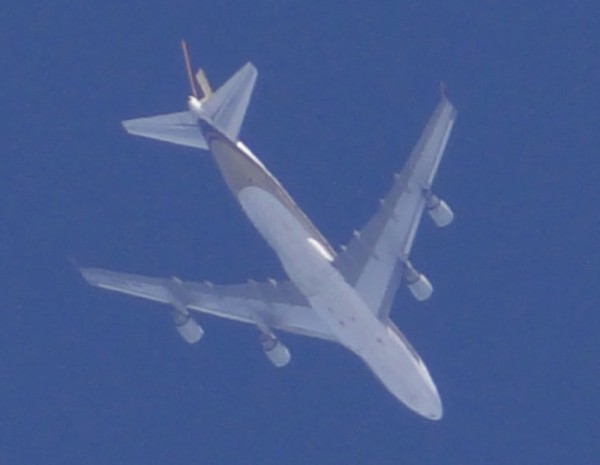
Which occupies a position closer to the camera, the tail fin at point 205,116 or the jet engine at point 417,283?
the tail fin at point 205,116

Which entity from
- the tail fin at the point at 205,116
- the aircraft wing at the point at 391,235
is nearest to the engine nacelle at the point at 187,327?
the tail fin at the point at 205,116

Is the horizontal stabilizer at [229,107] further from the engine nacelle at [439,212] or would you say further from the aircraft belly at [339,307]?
the engine nacelle at [439,212]

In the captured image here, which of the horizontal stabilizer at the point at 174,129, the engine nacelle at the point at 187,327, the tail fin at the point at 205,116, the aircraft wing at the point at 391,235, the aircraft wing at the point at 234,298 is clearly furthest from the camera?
the engine nacelle at the point at 187,327

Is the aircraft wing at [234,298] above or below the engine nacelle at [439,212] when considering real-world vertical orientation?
below

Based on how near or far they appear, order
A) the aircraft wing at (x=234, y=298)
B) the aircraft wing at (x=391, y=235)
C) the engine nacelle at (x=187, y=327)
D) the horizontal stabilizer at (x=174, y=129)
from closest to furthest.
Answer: the aircraft wing at (x=391, y=235) → the horizontal stabilizer at (x=174, y=129) → the aircraft wing at (x=234, y=298) → the engine nacelle at (x=187, y=327)

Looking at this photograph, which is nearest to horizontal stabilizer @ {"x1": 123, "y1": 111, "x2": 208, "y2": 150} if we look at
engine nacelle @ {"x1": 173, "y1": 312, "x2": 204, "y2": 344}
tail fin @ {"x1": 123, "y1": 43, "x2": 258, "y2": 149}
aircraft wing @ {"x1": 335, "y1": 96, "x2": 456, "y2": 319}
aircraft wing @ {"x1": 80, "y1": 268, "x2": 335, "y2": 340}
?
tail fin @ {"x1": 123, "y1": 43, "x2": 258, "y2": 149}

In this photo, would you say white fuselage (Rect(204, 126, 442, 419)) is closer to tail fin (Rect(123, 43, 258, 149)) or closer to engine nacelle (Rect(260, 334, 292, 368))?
tail fin (Rect(123, 43, 258, 149))

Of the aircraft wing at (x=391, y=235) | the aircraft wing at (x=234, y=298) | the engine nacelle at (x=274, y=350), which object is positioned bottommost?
the engine nacelle at (x=274, y=350)
